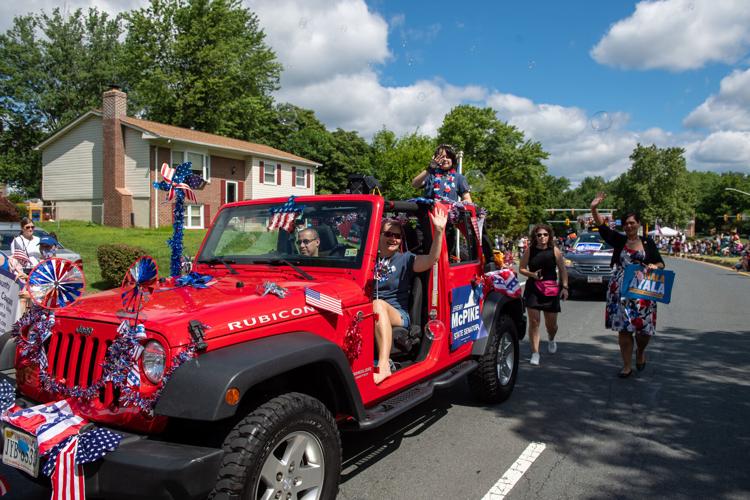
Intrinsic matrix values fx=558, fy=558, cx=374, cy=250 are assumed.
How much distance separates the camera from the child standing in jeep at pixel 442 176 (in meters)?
5.02

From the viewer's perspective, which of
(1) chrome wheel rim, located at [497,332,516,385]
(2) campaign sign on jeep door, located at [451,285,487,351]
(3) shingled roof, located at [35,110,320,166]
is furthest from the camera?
(3) shingled roof, located at [35,110,320,166]

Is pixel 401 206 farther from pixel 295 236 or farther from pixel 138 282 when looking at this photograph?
pixel 138 282

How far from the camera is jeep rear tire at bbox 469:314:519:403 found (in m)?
5.00

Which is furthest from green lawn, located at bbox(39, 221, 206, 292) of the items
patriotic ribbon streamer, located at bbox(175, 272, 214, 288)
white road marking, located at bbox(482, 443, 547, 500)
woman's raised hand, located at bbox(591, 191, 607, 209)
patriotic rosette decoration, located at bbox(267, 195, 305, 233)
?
white road marking, located at bbox(482, 443, 547, 500)

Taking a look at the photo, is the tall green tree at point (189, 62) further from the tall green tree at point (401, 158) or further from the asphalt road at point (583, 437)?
the asphalt road at point (583, 437)

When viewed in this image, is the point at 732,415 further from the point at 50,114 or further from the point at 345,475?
the point at 50,114

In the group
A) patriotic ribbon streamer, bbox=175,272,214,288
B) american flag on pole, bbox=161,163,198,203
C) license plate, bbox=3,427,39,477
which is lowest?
license plate, bbox=3,427,39,477

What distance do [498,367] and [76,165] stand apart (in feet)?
106

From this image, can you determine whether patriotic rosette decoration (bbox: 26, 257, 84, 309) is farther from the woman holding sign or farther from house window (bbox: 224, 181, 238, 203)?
house window (bbox: 224, 181, 238, 203)

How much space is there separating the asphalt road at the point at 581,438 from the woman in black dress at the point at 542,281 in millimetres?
505

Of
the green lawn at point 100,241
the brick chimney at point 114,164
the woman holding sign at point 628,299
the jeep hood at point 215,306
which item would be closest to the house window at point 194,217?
the green lawn at point 100,241

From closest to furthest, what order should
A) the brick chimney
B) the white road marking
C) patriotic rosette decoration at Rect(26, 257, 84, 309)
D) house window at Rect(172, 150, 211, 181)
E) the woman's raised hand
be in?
patriotic rosette decoration at Rect(26, 257, 84, 309) → the white road marking → the woman's raised hand → the brick chimney → house window at Rect(172, 150, 211, 181)

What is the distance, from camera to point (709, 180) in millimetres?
128500

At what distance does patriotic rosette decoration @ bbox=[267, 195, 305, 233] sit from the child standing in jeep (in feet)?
4.52
